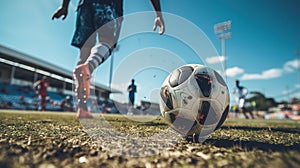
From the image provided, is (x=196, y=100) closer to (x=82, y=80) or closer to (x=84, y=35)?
(x=82, y=80)

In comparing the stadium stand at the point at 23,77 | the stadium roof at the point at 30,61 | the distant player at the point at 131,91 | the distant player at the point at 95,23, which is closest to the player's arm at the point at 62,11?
the distant player at the point at 95,23

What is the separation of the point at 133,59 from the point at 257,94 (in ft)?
220

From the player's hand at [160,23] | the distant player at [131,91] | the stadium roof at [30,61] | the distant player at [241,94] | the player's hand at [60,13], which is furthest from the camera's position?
the stadium roof at [30,61]

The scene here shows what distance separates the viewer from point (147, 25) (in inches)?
136

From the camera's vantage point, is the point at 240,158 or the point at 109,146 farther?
the point at 109,146

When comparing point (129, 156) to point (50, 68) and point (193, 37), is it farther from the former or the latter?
point (50, 68)

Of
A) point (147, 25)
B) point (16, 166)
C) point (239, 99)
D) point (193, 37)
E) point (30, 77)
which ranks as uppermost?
point (30, 77)

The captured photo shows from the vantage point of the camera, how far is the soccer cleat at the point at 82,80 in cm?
267

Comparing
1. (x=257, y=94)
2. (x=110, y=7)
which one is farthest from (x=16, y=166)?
(x=257, y=94)

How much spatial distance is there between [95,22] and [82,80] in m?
0.99

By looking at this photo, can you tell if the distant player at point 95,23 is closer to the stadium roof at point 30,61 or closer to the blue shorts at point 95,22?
the blue shorts at point 95,22

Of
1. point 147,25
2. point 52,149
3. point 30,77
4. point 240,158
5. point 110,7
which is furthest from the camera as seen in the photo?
point 30,77

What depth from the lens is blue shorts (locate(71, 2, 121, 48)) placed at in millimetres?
3018

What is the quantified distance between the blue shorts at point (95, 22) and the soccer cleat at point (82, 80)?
0.62 m
